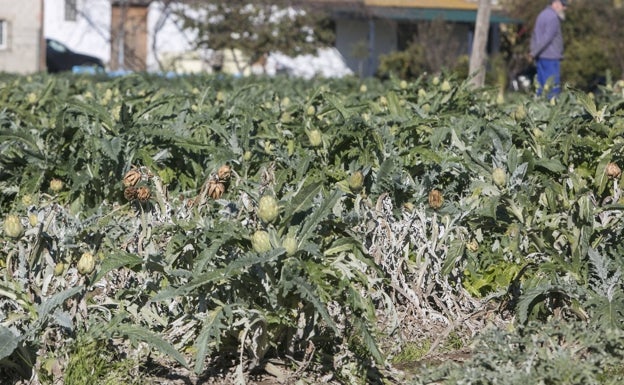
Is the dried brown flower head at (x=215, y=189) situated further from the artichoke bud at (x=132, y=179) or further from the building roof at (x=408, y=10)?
the building roof at (x=408, y=10)

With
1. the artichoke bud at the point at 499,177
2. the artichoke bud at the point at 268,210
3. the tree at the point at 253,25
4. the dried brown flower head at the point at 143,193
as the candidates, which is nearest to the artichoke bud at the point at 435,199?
the artichoke bud at the point at 499,177

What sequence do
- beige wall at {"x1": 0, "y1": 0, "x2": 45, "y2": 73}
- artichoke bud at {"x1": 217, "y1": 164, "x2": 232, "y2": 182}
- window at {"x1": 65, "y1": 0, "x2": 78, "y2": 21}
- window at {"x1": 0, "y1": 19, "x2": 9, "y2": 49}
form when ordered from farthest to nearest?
window at {"x1": 0, "y1": 19, "x2": 9, "y2": 49} → window at {"x1": 65, "y1": 0, "x2": 78, "y2": 21} → beige wall at {"x1": 0, "y1": 0, "x2": 45, "y2": 73} → artichoke bud at {"x1": 217, "y1": 164, "x2": 232, "y2": 182}

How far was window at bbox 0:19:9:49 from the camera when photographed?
3838 centimetres

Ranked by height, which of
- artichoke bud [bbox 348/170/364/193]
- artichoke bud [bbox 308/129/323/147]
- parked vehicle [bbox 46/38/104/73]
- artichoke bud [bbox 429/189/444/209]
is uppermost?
artichoke bud [bbox 308/129/323/147]

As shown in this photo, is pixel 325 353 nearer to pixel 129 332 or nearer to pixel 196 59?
pixel 129 332

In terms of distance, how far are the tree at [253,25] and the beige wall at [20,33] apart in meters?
6.22

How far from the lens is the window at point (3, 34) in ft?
126

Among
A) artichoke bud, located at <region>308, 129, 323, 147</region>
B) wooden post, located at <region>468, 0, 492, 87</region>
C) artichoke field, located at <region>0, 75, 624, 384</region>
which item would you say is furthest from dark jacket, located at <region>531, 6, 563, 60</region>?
artichoke bud, located at <region>308, 129, 323, 147</region>

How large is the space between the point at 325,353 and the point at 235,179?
1255 mm

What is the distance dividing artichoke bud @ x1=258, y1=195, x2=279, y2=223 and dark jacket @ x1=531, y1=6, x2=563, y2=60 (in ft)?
33.9

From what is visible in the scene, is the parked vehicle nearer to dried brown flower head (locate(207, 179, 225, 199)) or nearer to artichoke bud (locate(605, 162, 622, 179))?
dried brown flower head (locate(207, 179, 225, 199))

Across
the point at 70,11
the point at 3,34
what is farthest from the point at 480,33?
the point at 3,34

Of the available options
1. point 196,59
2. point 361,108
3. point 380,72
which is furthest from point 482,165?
point 196,59

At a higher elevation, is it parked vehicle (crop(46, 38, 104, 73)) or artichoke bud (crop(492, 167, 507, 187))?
artichoke bud (crop(492, 167, 507, 187))
